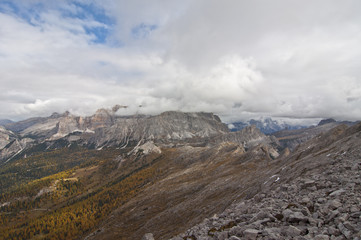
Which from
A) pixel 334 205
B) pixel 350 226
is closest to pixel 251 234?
pixel 350 226

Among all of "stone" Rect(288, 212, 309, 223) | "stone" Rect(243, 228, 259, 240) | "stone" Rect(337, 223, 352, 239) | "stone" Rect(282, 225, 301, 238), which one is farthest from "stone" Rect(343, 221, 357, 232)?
"stone" Rect(243, 228, 259, 240)

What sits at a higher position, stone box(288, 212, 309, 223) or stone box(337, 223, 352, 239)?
stone box(337, 223, 352, 239)

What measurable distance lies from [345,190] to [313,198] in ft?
10.9

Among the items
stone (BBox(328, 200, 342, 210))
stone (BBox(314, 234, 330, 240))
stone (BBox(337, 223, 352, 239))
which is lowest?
stone (BBox(328, 200, 342, 210))

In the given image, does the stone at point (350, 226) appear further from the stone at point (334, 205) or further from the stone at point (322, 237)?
the stone at point (334, 205)

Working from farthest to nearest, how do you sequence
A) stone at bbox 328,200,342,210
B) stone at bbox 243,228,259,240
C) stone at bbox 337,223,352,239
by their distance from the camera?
stone at bbox 328,200,342,210
stone at bbox 243,228,259,240
stone at bbox 337,223,352,239

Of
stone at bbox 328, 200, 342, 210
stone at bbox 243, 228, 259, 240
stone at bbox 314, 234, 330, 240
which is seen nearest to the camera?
stone at bbox 314, 234, 330, 240

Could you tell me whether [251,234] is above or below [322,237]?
below

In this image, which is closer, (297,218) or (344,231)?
(344,231)

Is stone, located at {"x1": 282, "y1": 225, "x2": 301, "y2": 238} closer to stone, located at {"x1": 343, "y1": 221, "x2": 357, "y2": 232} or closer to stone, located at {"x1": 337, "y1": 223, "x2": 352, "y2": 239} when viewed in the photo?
stone, located at {"x1": 337, "y1": 223, "x2": 352, "y2": 239}

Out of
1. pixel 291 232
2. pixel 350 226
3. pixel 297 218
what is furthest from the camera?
pixel 297 218

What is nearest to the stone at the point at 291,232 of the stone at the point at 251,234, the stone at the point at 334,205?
the stone at the point at 251,234

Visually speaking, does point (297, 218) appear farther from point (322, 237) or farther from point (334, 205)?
point (322, 237)

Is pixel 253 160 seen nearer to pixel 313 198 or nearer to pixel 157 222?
pixel 157 222
